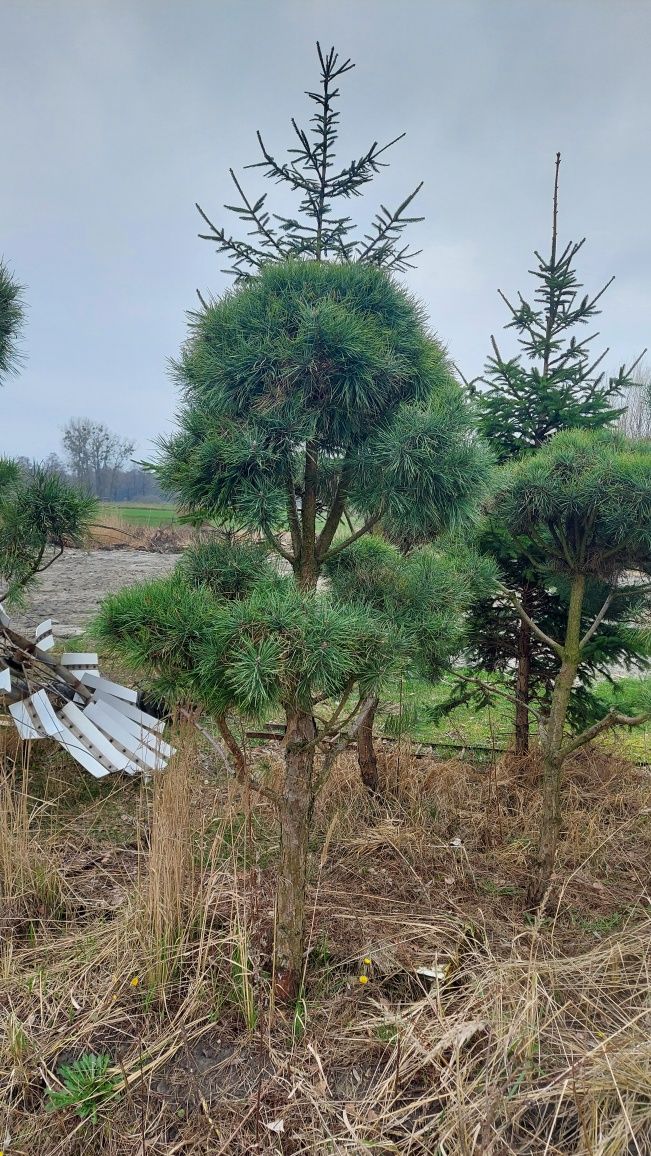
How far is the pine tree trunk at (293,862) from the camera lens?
1.92 meters

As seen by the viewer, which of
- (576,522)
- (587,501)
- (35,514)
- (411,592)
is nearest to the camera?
(411,592)

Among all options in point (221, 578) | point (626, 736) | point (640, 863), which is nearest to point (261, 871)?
point (221, 578)

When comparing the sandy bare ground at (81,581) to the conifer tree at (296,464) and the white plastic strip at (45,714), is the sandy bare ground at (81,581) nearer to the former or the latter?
the white plastic strip at (45,714)

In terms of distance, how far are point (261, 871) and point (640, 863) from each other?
5.59 feet

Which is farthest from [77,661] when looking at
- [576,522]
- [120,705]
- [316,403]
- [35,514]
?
[576,522]

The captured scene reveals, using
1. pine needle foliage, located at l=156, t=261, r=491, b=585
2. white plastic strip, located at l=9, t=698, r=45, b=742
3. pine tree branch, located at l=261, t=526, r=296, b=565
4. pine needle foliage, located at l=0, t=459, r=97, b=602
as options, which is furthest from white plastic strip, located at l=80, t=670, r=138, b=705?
pine needle foliage, located at l=156, t=261, r=491, b=585

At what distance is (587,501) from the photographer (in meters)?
2.48

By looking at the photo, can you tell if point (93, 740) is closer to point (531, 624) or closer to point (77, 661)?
point (77, 661)

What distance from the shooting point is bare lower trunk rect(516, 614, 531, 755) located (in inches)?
140

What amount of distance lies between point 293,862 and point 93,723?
203 cm

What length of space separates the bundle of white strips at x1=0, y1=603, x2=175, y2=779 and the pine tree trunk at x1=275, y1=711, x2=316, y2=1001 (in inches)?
43.6

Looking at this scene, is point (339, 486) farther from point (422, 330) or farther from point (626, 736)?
point (626, 736)

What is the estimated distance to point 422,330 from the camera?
6.23ft

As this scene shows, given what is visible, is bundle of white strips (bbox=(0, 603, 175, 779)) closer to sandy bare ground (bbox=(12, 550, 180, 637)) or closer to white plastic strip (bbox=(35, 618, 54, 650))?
white plastic strip (bbox=(35, 618, 54, 650))
